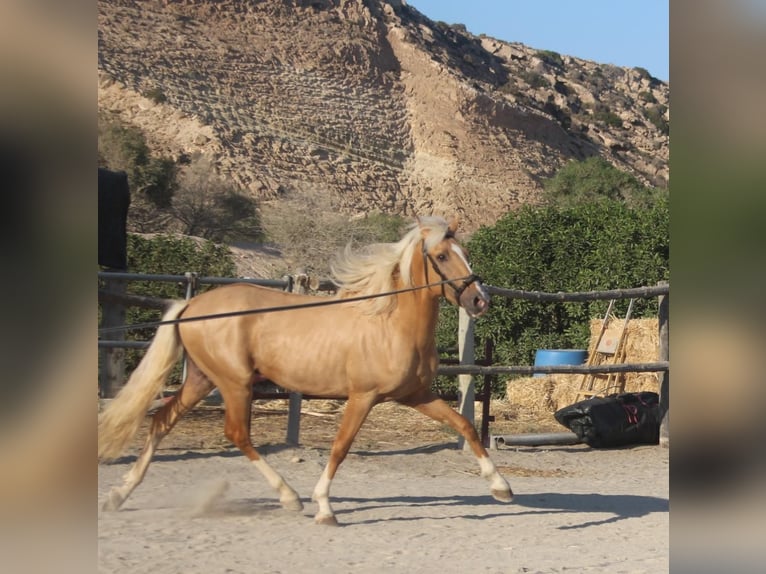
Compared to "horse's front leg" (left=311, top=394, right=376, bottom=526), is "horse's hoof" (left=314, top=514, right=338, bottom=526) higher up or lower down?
lower down

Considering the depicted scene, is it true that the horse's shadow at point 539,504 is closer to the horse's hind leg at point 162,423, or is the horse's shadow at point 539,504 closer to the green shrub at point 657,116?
the horse's hind leg at point 162,423

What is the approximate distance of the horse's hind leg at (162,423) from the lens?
528cm

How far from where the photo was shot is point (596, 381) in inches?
468

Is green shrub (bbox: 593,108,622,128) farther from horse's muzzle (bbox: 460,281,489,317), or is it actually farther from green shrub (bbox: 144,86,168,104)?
horse's muzzle (bbox: 460,281,489,317)

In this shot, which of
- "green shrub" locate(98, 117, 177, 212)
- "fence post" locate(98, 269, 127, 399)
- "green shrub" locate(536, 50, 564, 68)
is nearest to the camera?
"fence post" locate(98, 269, 127, 399)

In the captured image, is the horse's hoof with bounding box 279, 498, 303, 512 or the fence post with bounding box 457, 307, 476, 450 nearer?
the horse's hoof with bounding box 279, 498, 303, 512

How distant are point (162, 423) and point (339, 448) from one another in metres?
1.05

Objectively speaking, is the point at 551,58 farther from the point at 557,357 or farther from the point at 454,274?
the point at 454,274

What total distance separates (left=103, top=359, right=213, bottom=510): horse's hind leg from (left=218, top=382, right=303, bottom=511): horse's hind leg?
0.23 m

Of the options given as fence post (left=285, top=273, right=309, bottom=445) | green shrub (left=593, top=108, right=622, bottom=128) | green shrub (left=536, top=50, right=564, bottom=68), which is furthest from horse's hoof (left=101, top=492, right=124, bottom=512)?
green shrub (left=536, top=50, right=564, bottom=68)

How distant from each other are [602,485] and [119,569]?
4300mm

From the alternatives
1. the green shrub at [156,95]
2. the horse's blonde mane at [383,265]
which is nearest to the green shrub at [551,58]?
the green shrub at [156,95]

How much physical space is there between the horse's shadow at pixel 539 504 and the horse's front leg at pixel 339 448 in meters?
0.39

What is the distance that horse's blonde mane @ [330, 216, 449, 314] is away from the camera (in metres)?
5.45
